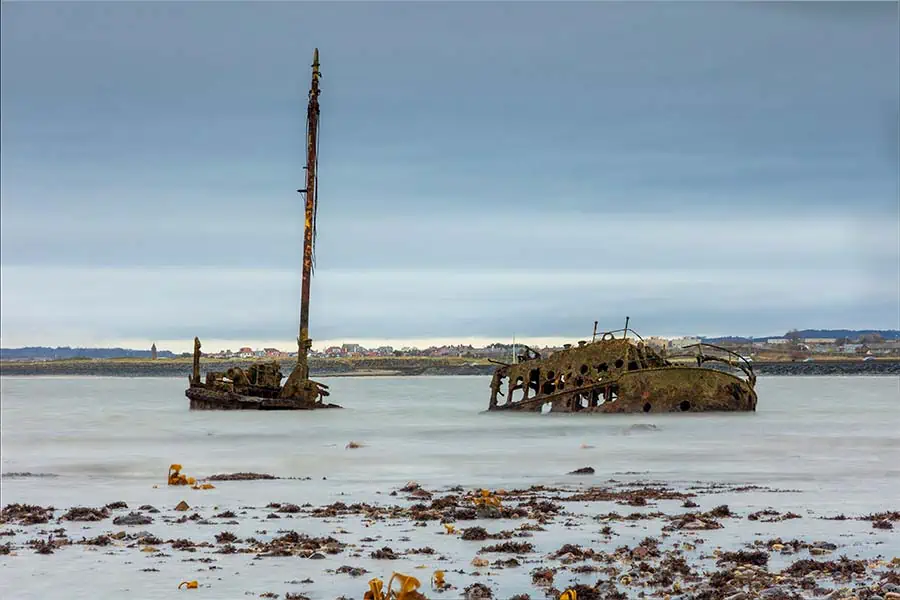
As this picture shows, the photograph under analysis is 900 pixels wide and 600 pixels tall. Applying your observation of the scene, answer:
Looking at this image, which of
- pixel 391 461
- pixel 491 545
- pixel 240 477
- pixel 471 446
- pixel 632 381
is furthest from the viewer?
pixel 632 381

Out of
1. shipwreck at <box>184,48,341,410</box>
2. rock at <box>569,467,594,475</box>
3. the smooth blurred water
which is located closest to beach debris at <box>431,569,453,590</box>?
the smooth blurred water

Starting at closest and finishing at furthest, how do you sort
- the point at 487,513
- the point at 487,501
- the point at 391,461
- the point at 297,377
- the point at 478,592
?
the point at 478,592
the point at 487,513
the point at 487,501
the point at 391,461
the point at 297,377

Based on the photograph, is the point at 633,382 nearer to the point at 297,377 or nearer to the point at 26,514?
the point at 297,377

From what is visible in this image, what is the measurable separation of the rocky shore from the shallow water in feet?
0.39

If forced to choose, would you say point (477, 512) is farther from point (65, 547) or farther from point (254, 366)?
point (254, 366)

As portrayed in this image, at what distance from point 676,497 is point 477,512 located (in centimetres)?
372

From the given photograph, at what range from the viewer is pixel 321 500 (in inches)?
730

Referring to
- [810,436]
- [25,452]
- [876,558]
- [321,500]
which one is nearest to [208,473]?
[321,500]

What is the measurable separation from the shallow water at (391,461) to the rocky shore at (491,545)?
0.39ft

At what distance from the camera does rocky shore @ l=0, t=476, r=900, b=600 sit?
1142 centimetres

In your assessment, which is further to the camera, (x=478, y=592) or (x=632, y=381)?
(x=632, y=381)

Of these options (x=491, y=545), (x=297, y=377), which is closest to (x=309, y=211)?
(x=297, y=377)

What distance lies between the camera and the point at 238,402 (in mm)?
46469

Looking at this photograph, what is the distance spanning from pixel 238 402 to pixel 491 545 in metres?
34.0
